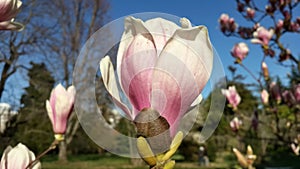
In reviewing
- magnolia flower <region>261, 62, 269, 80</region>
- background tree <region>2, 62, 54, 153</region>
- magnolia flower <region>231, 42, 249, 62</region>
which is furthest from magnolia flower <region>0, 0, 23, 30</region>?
background tree <region>2, 62, 54, 153</region>

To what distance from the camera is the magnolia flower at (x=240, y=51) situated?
2033 mm

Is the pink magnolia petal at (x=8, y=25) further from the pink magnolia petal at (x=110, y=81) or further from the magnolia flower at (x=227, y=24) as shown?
the magnolia flower at (x=227, y=24)

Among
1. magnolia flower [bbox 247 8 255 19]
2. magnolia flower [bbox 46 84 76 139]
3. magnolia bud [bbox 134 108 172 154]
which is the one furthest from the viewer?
magnolia flower [bbox 247 8 255 19]

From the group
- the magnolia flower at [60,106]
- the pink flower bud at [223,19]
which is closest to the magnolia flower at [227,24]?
the pink flower bud at [223,19]

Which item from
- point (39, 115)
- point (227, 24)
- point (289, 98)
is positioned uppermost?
point (227, 24)

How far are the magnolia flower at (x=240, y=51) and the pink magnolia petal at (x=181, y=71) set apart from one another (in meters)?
1.81

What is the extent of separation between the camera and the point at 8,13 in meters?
0.35

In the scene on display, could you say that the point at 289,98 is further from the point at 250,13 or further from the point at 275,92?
the point at 250,13

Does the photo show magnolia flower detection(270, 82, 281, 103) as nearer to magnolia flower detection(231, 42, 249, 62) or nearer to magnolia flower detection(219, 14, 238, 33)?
magnolia flower detection(231, 42, 249, 62)

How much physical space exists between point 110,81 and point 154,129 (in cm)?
5

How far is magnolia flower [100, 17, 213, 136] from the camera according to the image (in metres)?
0.25

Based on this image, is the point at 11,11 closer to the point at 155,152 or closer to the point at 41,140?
the point at 155,152

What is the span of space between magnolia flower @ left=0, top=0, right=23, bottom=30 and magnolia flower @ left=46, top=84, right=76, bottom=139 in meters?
0.13

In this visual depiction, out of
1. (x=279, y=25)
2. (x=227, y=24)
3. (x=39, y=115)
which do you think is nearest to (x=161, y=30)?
(x=279, y=25)
